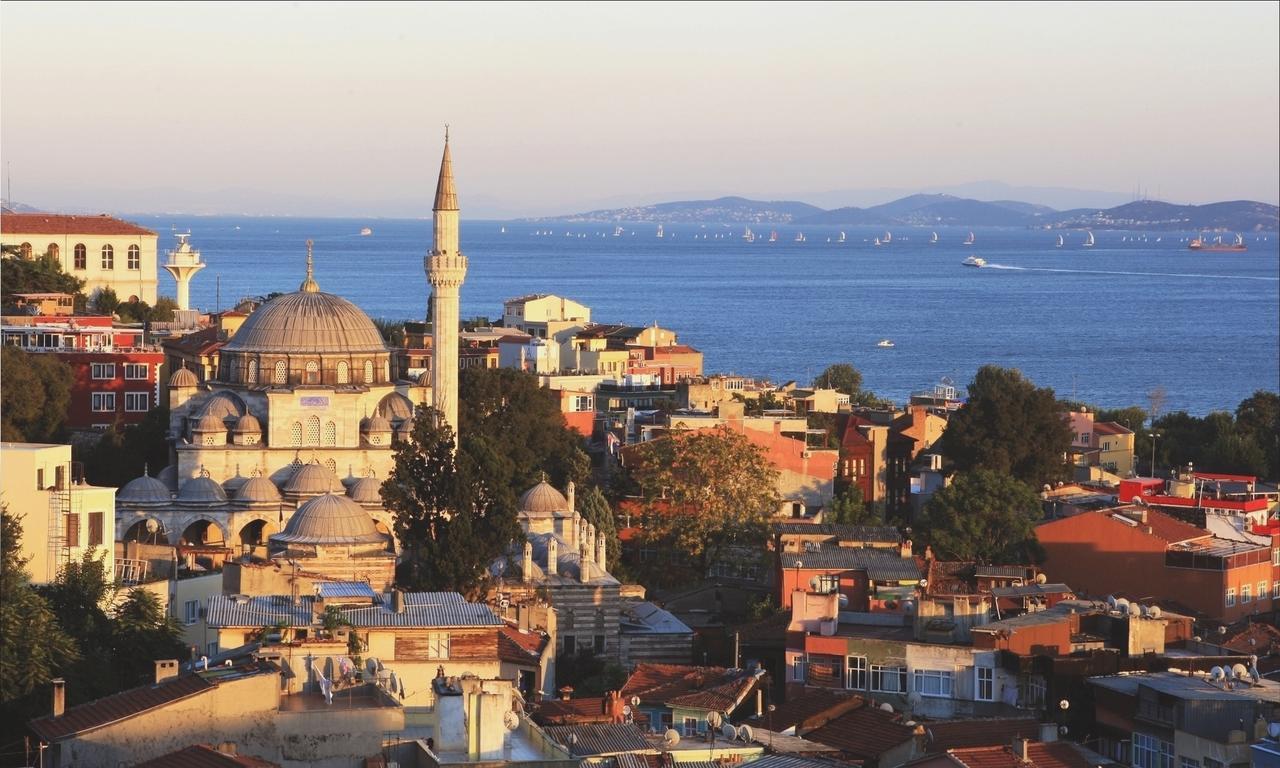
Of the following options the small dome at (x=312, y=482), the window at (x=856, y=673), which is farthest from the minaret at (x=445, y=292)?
the window at (x=856, y=673)

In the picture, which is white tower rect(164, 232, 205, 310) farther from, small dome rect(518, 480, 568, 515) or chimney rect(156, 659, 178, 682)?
chimney rect(156, 659, 178, 682)

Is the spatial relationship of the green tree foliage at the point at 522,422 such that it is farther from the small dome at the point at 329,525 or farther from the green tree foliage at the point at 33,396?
the green tree foliage at the point at 33,396

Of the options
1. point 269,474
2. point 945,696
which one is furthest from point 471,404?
point 945,696

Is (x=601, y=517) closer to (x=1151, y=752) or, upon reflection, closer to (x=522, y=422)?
(x=522, y=422)

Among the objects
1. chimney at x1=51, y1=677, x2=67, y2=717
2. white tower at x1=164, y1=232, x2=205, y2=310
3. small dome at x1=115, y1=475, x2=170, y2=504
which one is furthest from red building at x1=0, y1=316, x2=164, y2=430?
chimney at x1=51, y1=677, x2=67, y2=717

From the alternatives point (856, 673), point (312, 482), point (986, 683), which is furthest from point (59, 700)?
point (312, 482)

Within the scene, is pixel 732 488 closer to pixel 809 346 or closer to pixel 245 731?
pixel 245 731
